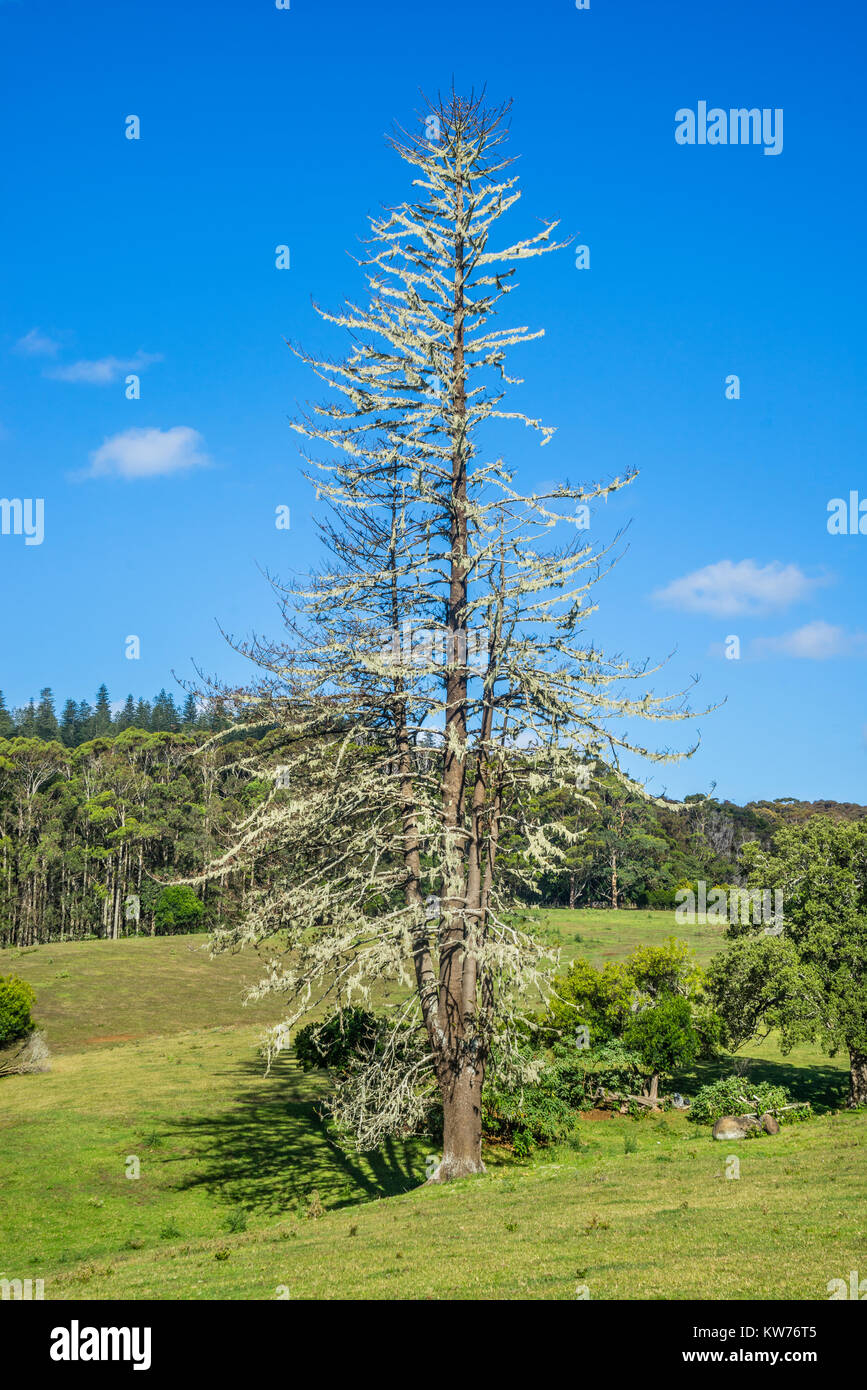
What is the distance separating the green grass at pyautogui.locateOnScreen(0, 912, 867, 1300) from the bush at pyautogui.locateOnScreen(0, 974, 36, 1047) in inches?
79.8

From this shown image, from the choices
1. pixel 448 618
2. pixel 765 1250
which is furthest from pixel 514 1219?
pixel 448 618

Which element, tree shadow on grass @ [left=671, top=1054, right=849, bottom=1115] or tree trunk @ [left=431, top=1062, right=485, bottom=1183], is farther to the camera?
tree shadow on grass @ [left=671, top=1054, right=849, bottom=1115]

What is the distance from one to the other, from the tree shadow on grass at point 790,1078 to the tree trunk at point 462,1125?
1463 cm

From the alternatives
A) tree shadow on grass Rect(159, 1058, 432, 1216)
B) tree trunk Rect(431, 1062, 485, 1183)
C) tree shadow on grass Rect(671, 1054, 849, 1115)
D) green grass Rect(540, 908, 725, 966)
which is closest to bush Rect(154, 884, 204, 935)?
green grass Rect(540, 908, 725, 966)

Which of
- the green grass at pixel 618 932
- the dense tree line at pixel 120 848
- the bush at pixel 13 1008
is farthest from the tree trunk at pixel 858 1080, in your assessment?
the dense tree line at pixel 120 848

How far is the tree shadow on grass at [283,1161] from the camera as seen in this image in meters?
19.1

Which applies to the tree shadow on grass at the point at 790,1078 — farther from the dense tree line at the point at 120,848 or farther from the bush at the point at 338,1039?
the dense tree line at the point at 120,848

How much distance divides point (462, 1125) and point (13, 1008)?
20993 mm

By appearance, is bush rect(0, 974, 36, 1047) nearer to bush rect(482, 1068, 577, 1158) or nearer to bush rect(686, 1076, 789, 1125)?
bush rect(482, 1068, 577, 1158)

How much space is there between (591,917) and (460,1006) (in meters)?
52.8

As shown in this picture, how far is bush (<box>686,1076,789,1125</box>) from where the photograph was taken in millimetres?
25828

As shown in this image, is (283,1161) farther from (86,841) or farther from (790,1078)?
(86,841)
